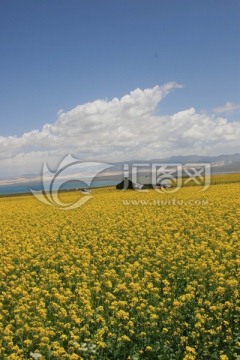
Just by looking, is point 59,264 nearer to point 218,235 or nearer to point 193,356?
point 218,235

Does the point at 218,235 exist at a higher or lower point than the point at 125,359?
higher

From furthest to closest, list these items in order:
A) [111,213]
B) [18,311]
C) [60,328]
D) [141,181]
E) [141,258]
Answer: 1. [141,181]
2. [111,213]
3. [141,258]
4. [18,311]
5. [60,328]

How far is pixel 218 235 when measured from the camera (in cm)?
1409

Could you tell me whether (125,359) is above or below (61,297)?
below

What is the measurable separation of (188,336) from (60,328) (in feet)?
7.73

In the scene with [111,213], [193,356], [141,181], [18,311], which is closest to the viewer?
[193,356]

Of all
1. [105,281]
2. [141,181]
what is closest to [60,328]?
[105,281]

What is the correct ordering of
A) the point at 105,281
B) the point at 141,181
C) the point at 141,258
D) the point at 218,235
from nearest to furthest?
the point at 105,281, the point at 141,258, the point at 218,235, the point at 141,181

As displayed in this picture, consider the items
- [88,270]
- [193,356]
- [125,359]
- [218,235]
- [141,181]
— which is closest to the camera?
Answer: [193,356]

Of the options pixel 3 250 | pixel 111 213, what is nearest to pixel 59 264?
pixel 3 250

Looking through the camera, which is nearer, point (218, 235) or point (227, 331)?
point (227, 331)

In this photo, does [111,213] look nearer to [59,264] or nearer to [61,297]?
[59,264]

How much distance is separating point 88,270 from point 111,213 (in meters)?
11.2

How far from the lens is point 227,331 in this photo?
22.8 feet
